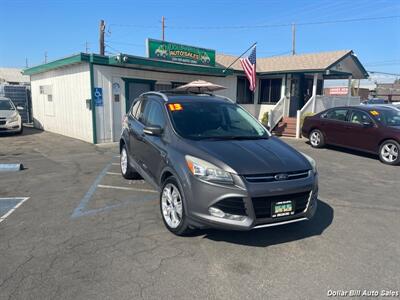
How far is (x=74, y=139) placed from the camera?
505 inches

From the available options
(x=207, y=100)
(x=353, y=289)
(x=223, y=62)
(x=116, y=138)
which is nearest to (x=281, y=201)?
(x=353, y=289)

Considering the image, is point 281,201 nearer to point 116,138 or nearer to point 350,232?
point 350,232

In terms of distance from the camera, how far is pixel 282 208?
342cm

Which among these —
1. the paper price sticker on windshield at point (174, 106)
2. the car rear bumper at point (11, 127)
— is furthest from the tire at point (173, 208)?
the car rear bumper at point (11, 127)

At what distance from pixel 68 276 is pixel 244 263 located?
177cm

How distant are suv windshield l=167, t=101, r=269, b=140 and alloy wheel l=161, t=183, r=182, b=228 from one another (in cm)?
72

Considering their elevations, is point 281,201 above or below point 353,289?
above

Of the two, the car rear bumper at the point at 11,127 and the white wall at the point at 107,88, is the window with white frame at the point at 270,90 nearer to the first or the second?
the white wall at the point at 107,88

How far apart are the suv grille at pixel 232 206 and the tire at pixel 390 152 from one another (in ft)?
23.9

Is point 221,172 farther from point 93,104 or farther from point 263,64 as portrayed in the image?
point 263,64

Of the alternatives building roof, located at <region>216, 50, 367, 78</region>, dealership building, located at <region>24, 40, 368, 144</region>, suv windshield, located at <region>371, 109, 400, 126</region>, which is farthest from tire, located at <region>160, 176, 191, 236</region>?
building roof, located at <region>216, 50, 367, 78</region>

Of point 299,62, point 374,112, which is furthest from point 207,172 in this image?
point 299,62

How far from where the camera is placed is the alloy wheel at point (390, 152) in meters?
8.64

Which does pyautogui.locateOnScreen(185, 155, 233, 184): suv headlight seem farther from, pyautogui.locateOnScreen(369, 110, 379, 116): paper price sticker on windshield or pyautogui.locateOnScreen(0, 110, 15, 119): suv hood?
pyautogui.locateOnScreen(0, 110, 15, 119): suv hood
